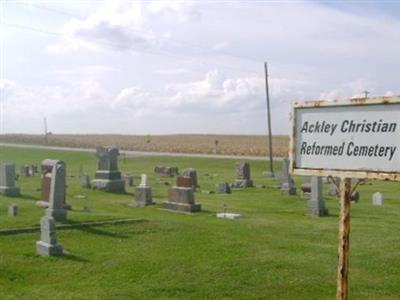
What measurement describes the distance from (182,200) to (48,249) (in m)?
7.98

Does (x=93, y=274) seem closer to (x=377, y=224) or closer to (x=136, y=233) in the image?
(x=136, y=233)

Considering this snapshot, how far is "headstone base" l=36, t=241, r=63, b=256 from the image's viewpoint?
1168cm

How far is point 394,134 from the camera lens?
17.7 ft

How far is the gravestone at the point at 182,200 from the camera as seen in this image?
1898 centimetres

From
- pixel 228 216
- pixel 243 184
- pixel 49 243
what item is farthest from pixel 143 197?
pixel 49 243

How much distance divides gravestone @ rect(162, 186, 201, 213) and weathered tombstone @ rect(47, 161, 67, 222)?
15.3ft

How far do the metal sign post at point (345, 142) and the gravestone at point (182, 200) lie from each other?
12931 millimetres

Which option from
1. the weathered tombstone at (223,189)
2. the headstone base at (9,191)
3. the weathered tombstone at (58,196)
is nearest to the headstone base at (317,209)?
the weathered tombstone at (58,196)

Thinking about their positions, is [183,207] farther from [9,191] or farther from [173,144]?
[173,144]

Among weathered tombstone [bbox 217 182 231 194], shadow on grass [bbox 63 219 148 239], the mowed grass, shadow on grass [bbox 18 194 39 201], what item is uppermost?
weathered tombstone [bbox 217 182 231 194]

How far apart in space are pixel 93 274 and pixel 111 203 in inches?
431

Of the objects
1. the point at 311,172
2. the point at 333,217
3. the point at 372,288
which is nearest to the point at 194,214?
the point at 333,217

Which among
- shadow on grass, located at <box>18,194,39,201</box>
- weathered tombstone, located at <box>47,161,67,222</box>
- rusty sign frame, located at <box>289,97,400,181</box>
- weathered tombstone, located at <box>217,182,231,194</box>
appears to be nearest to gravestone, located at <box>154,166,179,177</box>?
weathered tombstone, located at <box>217,182,231,194</box>

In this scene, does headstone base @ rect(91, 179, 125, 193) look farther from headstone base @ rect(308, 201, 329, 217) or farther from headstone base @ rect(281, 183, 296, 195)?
headstone base @ rect(308, 201, 329, 217)
